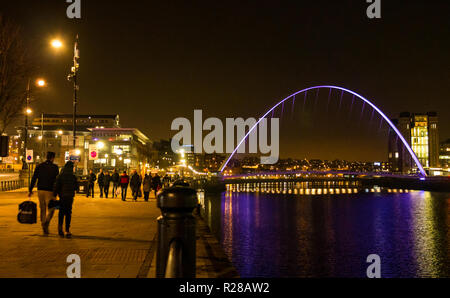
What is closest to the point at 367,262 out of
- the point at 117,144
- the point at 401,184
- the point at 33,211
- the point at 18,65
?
the point at 33,211

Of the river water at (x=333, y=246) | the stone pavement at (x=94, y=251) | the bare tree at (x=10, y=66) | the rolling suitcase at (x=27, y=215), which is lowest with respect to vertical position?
the river water at (x=333, y=246)

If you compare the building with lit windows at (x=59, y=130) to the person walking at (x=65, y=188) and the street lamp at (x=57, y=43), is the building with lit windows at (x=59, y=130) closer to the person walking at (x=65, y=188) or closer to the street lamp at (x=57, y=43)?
the street lamp at (x=57, y=43)

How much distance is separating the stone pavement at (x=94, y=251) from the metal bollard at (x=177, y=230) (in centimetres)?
248

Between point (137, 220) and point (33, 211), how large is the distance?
18.5 feet

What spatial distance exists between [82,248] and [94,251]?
1.67ft

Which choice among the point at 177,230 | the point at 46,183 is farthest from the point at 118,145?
the point at 177,230

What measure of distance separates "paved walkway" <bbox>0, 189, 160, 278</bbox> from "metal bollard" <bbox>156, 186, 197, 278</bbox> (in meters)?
2.54

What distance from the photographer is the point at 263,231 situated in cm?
2953

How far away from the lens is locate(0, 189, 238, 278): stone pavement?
739cm

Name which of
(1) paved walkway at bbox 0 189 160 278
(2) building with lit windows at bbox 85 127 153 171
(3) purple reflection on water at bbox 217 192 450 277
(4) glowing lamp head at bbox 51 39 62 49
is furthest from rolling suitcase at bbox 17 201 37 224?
(2) building with lit windows at bbox 85 127 153 171

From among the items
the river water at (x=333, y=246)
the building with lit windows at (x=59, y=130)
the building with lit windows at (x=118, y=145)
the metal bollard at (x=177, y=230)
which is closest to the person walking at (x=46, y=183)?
the river water at (x=333, y=246)

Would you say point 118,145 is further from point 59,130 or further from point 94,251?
point 94,251

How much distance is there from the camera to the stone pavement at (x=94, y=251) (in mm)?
7387
